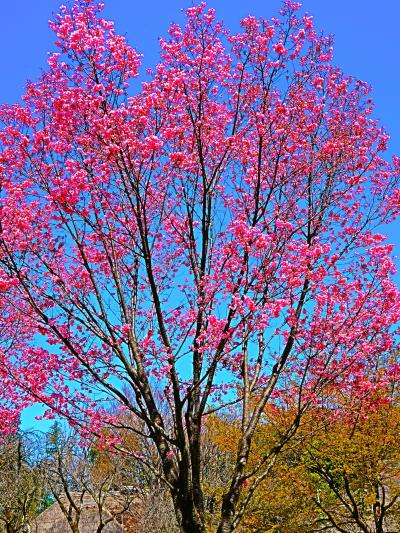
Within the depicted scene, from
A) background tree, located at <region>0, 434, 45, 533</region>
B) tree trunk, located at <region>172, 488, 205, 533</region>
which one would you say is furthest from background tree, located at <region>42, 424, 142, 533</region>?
tree trunk, located at <region>172, 488, 205, 533</region>

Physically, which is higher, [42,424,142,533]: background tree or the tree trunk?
[42,424,142,533]: background tree

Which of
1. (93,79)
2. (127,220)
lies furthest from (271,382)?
(93,79)

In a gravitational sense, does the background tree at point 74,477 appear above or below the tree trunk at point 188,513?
above

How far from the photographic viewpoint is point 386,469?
1273 cm

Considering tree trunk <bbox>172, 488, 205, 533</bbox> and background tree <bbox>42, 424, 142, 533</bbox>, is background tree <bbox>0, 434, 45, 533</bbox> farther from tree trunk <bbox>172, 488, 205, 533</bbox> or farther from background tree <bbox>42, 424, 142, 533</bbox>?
tree trunk <bbox>172, 488, 205, 533</bbox>

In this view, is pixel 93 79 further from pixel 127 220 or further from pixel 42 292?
pixel 42 292

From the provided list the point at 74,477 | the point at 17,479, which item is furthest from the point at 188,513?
the point at 74,477

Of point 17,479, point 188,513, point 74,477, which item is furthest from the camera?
point 74,477

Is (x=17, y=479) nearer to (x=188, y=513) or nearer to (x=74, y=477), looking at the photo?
(x=74, y=477)

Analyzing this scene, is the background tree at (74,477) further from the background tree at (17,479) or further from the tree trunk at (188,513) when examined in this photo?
the tree trunk at (188,513)

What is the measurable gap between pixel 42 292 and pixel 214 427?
12451 millimetres

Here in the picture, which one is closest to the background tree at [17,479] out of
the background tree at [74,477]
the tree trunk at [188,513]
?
the background tree at [74,477]

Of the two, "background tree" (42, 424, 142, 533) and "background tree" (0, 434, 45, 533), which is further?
"background tree" (42, 424, 142, 533)

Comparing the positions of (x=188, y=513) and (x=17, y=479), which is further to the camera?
(x=17, y=479)
